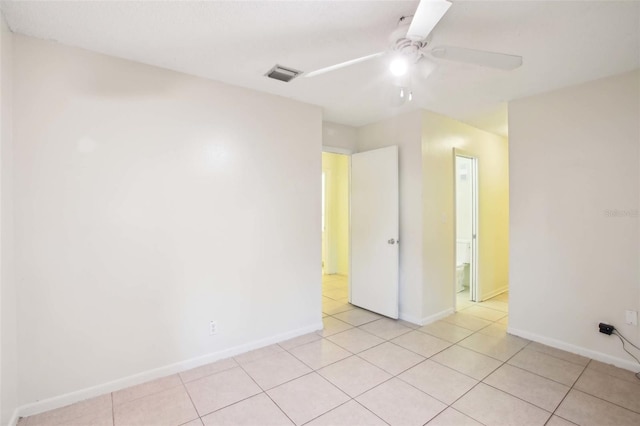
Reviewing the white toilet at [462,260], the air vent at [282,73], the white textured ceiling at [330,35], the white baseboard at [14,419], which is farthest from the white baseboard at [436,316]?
the white baseboard at [14,419]

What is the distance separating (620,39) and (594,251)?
5.47 feet

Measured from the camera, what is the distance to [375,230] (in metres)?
3.76

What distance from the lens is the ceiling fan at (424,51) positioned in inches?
50.4

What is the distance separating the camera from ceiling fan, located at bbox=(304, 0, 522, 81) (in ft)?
4.20

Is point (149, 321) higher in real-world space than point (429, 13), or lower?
lower

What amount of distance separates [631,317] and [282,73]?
3466mm

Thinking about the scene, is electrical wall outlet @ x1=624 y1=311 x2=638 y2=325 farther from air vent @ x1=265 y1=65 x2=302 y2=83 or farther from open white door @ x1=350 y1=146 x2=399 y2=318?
air vent @ x1=265 y1=65 x2=302 y2=83

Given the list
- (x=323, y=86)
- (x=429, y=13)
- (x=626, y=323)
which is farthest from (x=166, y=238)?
(x=626, y=323)

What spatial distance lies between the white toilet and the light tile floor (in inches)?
67.1

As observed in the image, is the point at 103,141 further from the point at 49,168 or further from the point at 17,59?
the point at 17,59

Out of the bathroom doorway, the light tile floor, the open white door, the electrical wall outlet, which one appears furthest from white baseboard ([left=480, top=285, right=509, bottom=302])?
the electrical wall outlet

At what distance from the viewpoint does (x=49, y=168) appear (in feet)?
6.45

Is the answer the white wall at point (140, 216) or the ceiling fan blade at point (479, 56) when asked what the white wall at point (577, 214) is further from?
the white wall at point (140, 216)

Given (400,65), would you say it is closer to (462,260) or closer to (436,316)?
(436,316)
